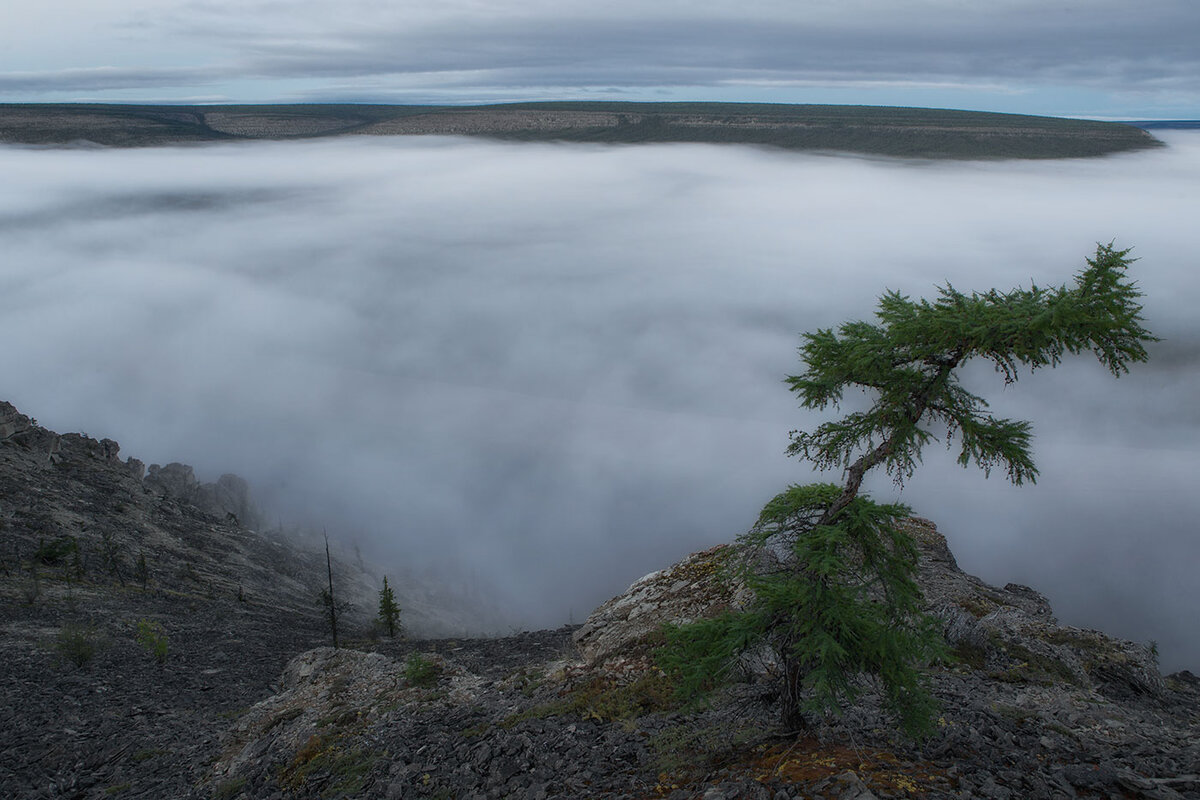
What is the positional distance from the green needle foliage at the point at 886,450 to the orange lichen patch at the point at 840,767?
1.93 ft

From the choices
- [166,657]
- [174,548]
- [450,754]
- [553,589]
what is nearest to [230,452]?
[553,589]

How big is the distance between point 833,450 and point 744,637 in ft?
9.98

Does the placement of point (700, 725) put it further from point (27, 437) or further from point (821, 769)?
point (27, 437)

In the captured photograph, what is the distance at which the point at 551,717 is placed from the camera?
1541cm

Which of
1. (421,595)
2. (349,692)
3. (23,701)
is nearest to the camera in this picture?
(349,692)

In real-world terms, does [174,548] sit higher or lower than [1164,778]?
lower

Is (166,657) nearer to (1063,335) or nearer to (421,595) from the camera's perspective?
(1063,335)

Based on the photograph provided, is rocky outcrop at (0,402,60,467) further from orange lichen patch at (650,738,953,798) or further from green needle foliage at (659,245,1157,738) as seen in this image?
green needle foliage at (659,245,1157,738)

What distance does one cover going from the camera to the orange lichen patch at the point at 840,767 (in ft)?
→ 31.4

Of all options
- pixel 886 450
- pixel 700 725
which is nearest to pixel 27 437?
pixel 700 725

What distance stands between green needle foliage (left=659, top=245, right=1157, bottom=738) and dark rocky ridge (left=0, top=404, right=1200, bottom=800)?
1470mm

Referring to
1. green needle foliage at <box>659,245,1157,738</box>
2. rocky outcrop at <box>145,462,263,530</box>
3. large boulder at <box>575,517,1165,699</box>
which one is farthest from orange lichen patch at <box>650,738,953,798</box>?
rocky outcrop at <box>145,462,263,530</box>

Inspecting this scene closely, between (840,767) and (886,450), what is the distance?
444 centimetres

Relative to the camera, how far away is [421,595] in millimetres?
100312
